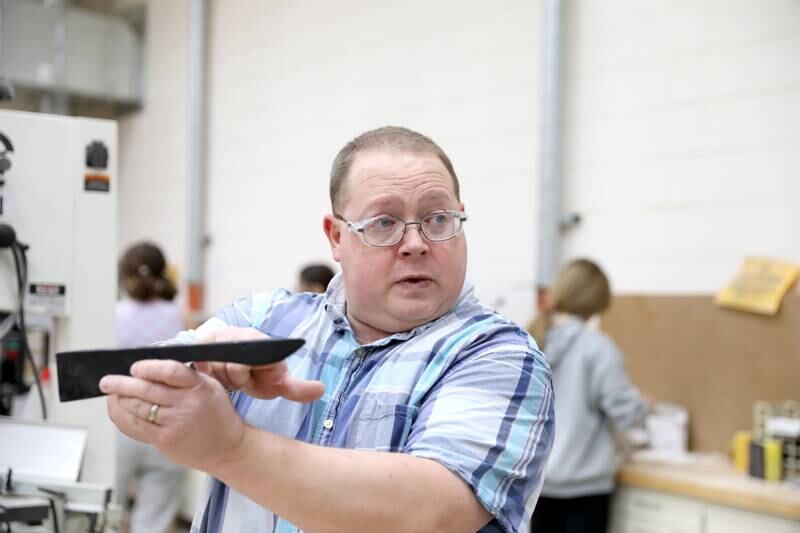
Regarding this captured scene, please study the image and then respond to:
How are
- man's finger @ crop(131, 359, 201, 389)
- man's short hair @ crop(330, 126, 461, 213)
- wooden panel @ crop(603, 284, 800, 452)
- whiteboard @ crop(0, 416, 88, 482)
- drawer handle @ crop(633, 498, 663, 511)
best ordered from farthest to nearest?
1. wooden panel @ crop(603, 284, 800, 452)
2. drawer handle @ crop(633, 498, 663, 511)
3. whiteboard @ crop(0, 416, 88, 482)
4. man's short hair @ crop(330, 126, 461, 213)
5. man's finger @ crop(131, 359, 201, 389)

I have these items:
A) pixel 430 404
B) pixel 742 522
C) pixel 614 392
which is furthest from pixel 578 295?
pixel 430 404

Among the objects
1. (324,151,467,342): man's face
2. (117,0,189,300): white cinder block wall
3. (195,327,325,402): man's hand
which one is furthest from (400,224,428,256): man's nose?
(117,0,189,300): white cinder block wall

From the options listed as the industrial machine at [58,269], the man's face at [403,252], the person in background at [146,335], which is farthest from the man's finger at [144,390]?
the person in background at [146,335]

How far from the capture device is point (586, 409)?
8.62ft

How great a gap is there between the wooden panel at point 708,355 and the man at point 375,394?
203 centimetres

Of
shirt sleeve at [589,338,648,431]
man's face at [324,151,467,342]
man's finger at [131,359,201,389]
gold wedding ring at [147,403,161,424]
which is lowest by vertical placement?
shirt sleeve at [589,338,648,431]

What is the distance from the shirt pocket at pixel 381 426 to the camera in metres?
0.90

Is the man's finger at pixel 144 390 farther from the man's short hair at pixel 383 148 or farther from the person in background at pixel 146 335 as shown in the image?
the person in background at pixel 146 335

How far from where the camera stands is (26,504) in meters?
1.43

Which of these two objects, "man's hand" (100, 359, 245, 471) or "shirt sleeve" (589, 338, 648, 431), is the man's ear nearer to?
"man's hand" (100, 359, 245, 471)

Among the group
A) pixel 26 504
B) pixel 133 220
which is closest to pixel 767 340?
pixel 26 504

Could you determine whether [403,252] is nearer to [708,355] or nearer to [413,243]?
[413,243]

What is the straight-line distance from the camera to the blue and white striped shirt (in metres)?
0.83

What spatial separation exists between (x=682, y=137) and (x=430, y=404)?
2.39 m
